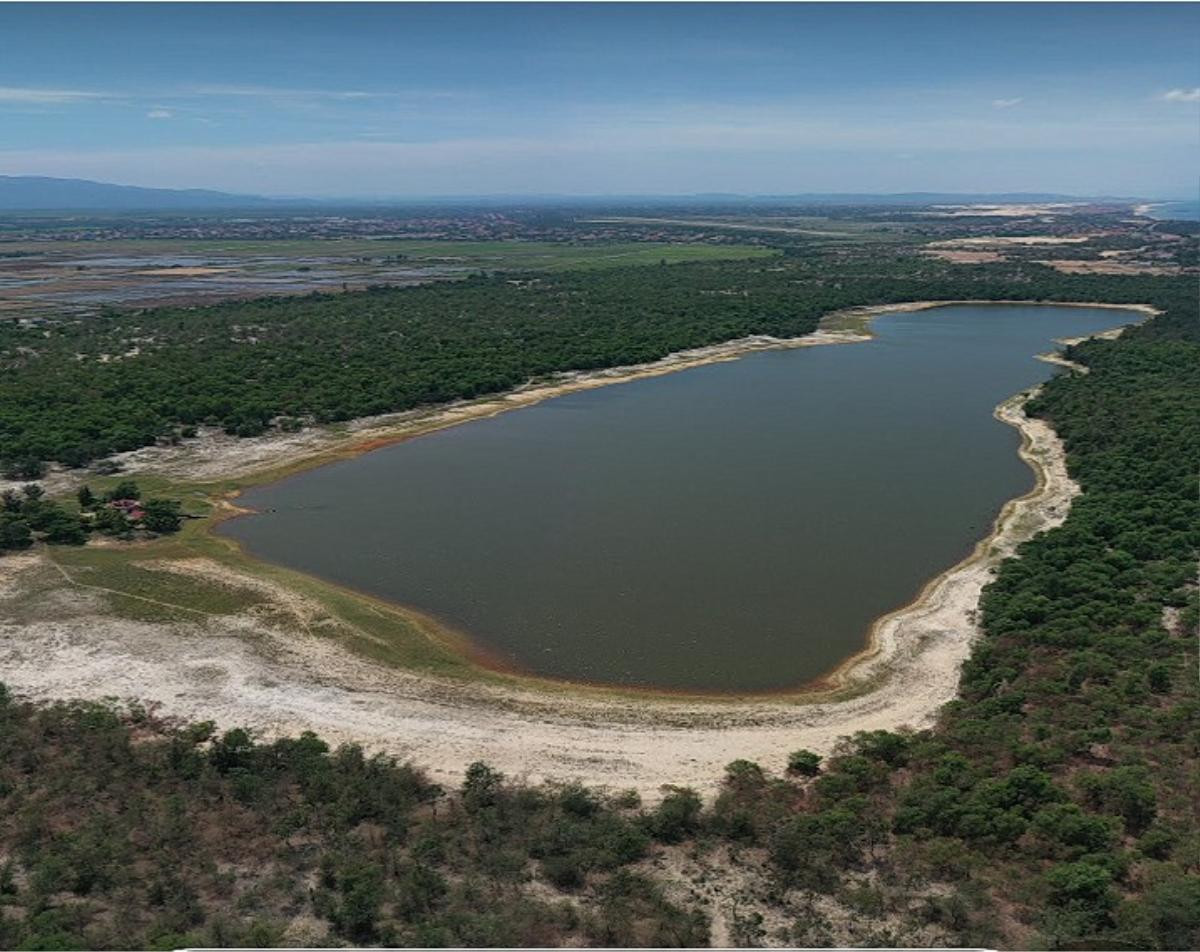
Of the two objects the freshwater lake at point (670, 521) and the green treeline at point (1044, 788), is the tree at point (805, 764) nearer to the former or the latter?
the green treeline at point (1044, 788)

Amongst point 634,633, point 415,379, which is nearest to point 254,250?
point 415,379

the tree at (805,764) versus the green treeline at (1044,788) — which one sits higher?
the green treeline at (1044,788)

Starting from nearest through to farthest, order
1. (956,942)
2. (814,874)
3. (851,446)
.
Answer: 1. (956,942)
2. (814,874)
3. (851,446)

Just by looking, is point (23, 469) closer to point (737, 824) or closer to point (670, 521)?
point (670, 521)

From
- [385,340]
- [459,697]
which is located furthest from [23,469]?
[385,340]

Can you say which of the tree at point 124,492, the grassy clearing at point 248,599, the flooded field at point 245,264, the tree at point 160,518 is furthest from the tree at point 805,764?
the flooded field at point 245,264

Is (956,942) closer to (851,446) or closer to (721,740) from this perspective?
(721,740)
